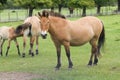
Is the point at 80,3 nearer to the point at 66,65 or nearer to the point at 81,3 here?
the point at 81,3

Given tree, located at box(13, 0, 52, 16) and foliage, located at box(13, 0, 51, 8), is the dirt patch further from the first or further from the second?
foliage, located at box(13, 0, 51, 8)

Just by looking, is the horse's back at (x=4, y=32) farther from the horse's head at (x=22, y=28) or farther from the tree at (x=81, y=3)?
the tree at (x=81, y=3)

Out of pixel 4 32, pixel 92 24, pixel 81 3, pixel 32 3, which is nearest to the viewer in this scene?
pixel 92 24

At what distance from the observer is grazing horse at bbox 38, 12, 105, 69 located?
440 inches

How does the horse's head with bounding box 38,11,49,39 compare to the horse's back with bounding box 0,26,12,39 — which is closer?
the horse's head with bounding box 38,11,49,39

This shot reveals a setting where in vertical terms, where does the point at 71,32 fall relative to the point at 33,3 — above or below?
above

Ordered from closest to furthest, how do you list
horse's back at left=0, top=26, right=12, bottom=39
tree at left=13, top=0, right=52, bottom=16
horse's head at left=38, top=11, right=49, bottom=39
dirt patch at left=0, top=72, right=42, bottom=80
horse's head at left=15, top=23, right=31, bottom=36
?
dirt patch at left=0, top=72, right=42, bottom=80, horse's head at left=38, top=11, right=49, bottom=39, horse's head at left=15, top=23, right=31, bottom=36, horse's back at left=0, top=26, right=12, bottom=39, tree at left=13, top=0, right=52, bottom=16

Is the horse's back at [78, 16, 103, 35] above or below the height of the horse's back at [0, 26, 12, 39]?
above

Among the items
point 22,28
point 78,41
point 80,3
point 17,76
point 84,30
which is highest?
point 84,30

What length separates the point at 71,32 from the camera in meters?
11.8

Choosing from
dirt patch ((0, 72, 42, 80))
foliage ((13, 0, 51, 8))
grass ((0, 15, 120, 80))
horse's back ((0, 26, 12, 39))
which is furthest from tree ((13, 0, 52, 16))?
dirt patch ((0, 72, 42, 80))

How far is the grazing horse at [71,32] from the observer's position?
36.7 feet

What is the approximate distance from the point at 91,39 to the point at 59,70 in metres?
1.84

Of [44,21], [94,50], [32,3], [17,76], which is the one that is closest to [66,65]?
[94,50]
